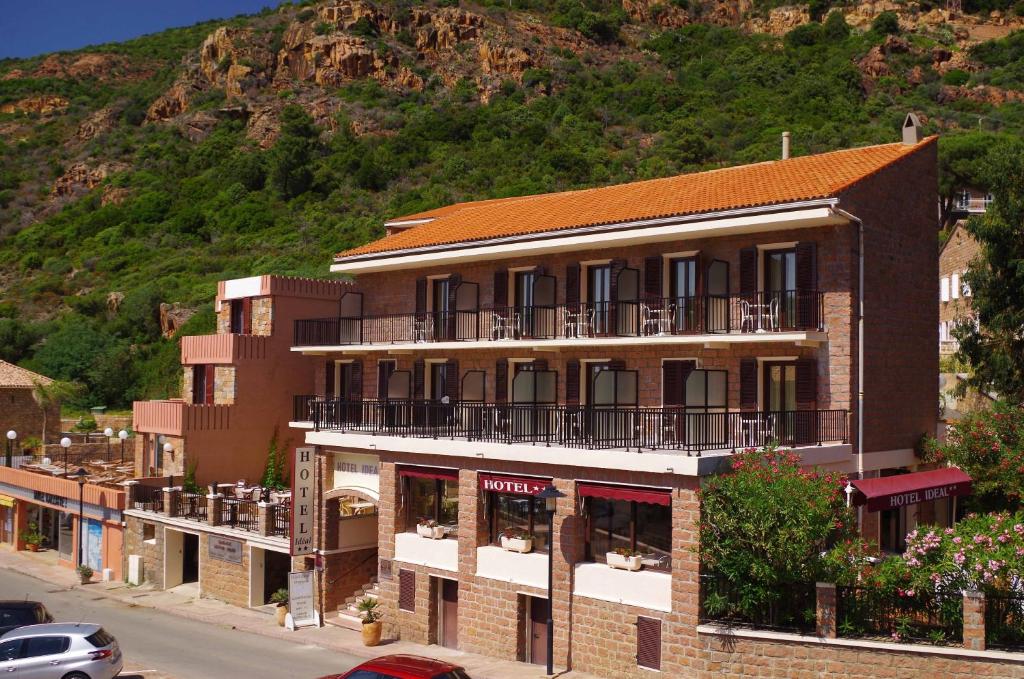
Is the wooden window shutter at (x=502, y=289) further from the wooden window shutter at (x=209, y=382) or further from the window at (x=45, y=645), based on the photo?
the window at (x=45, y=645)

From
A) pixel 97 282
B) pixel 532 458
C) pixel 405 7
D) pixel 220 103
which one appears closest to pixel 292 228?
pixel 97 282

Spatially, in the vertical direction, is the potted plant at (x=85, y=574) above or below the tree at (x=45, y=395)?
below

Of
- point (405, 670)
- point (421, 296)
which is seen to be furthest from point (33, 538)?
point (405, 670)

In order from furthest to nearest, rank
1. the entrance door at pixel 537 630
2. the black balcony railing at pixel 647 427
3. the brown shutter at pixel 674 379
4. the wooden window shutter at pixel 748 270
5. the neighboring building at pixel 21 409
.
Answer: the neighboring building at pixel 21 409
the brown shutter at pixel 674 379
the wooden window shutter at pixel 748 270
the entrance door at pixel 537 630
the black balcony railing at pixel 647 427

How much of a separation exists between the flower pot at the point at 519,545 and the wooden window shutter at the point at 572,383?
14.4 ft

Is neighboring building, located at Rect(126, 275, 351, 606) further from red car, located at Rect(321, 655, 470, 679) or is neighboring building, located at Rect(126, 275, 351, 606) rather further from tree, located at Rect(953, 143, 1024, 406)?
tree, located at Rect(953, 143, 1024, 406)

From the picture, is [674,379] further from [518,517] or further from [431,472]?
[431,472]

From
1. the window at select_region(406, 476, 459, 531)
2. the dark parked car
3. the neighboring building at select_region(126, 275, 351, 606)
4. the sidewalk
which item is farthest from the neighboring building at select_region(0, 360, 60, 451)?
the window at select_region(406, 476, 459, 531)

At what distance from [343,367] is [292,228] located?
175 feet

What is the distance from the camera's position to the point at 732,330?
2289cm

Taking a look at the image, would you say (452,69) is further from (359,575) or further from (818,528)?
(818,528)

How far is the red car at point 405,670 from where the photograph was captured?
15.8 m

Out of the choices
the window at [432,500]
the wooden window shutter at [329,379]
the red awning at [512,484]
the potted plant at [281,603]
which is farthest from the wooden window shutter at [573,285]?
the potted plant at [281,603]

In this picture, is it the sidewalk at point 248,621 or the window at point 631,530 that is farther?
the sidewalk at point 248,621
